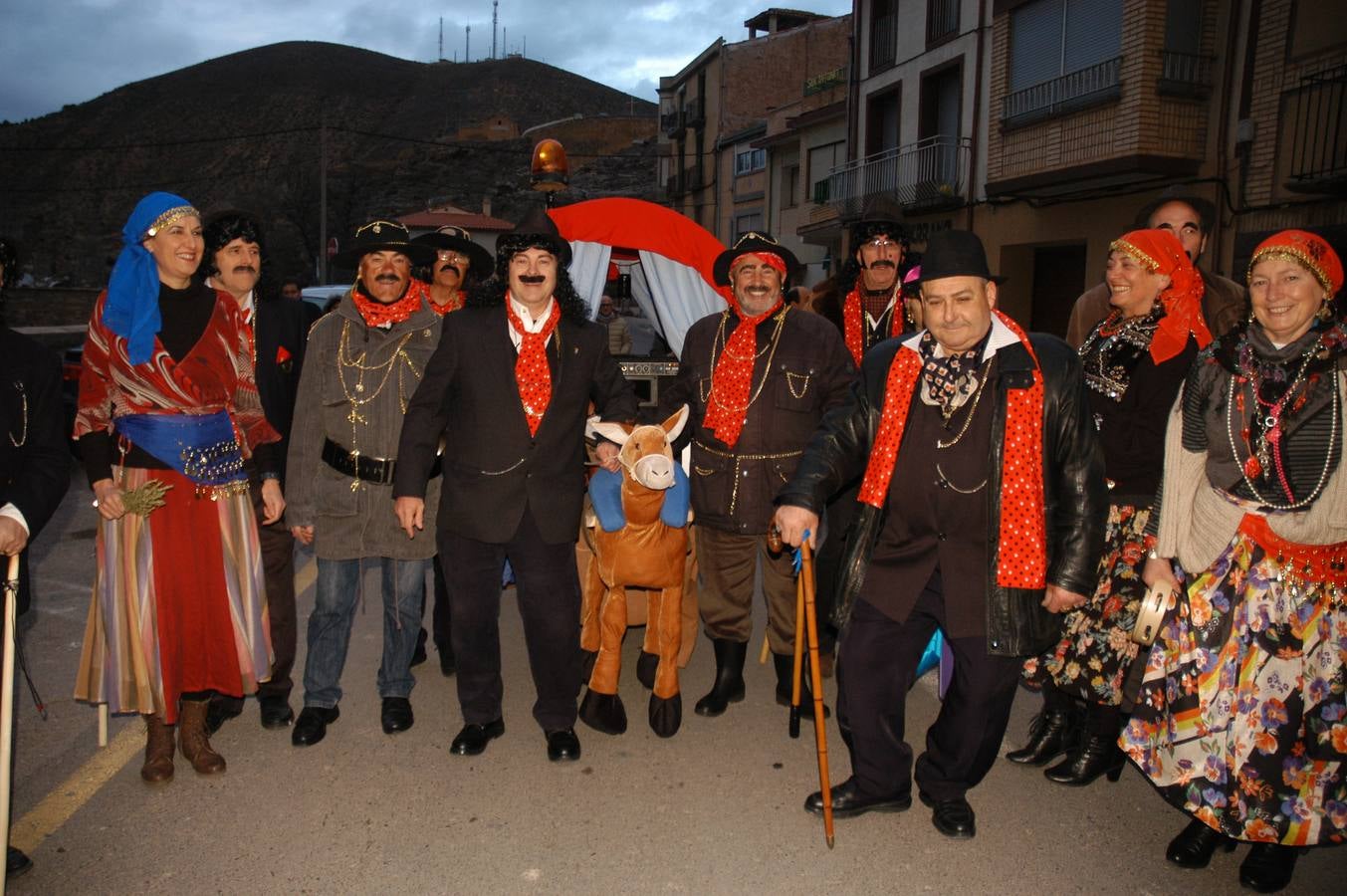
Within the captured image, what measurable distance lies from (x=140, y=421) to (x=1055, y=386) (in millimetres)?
3346

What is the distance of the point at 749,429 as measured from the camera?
15.5 feet

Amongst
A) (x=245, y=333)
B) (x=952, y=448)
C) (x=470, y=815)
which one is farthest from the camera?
(x=245, y=333)

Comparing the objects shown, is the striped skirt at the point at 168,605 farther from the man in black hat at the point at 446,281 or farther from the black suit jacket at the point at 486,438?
the man in black hat at the point at 446,281

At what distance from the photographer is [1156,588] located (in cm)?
343

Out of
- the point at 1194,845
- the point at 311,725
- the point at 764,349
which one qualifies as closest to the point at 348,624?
the point at 311,725

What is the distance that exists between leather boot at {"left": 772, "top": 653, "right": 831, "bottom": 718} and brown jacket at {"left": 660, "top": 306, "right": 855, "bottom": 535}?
0.69 meters

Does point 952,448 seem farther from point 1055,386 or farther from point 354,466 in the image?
point 354,466

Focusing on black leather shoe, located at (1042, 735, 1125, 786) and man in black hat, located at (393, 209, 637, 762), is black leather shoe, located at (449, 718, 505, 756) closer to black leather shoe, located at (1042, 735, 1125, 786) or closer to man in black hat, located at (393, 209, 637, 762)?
man in black hat, located at (393, 209, 637, 762)

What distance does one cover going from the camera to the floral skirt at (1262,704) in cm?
326

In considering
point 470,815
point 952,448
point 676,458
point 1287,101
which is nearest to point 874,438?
point 952,448

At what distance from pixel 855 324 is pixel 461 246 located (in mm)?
2195

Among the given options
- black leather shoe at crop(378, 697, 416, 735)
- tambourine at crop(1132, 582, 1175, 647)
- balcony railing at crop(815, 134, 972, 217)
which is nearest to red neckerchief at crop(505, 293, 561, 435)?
black leather shoe at crop(378, 697, 416, 735)

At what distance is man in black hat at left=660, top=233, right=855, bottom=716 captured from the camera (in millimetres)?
4723

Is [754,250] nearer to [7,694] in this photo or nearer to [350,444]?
[350,444]
